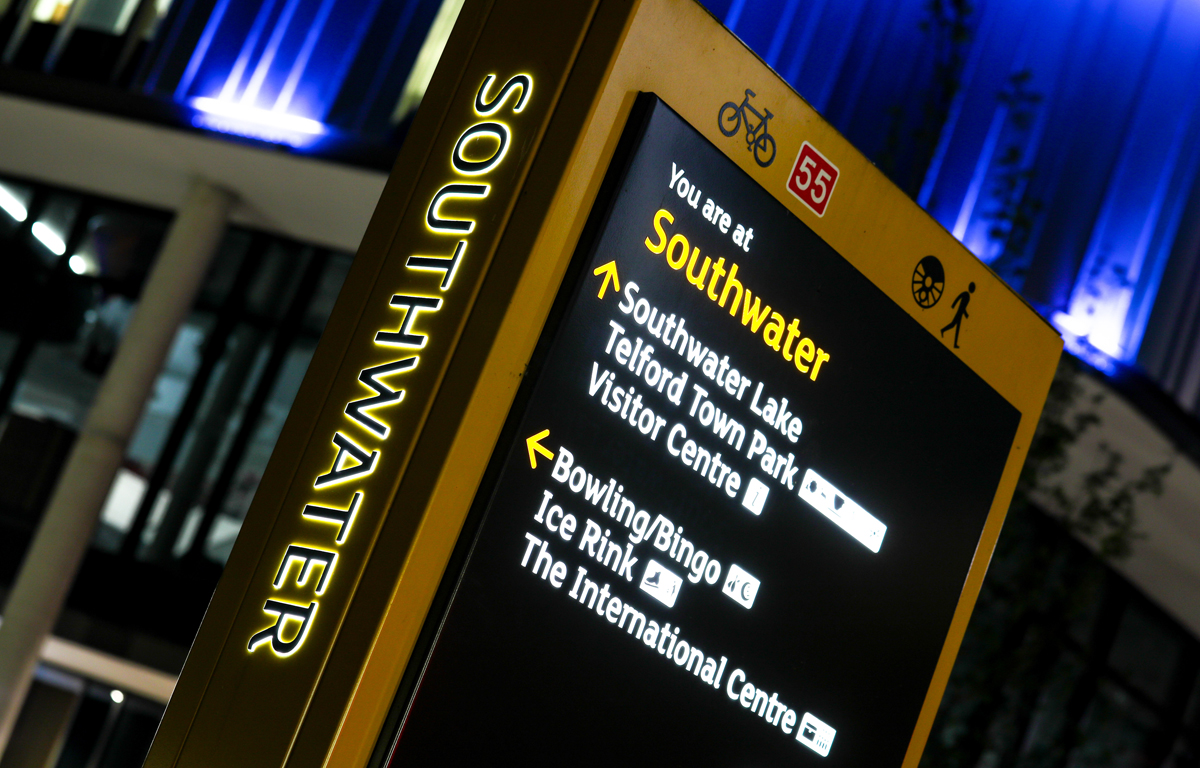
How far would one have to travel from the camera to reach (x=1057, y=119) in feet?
26.6

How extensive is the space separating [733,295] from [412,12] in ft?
22.2

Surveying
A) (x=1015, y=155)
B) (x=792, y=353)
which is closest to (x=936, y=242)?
(x=792, y=353)

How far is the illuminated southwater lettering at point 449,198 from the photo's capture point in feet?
8.83

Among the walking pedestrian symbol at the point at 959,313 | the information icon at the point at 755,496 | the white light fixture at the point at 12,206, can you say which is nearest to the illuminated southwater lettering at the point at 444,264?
the information icon at the point at 755,496

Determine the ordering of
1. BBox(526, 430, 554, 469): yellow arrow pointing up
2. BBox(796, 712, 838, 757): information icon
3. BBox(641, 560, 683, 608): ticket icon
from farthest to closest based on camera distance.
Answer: BBox(796, 712, 838, 757): information icon < BBox(641, 560, 683, 608): ticket icon < BBox(526, 430, 554, 469): yellow arrow pointing up

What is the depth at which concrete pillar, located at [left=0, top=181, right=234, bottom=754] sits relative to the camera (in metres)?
9.64

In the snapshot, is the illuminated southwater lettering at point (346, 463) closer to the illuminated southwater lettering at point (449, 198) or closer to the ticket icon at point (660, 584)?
the illuminated southwater lettering at point (449, 198)

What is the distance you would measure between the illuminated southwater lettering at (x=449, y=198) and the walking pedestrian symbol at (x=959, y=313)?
165 cm

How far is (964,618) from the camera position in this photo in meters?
3.64

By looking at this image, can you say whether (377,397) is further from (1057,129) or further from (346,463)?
(1057,129)

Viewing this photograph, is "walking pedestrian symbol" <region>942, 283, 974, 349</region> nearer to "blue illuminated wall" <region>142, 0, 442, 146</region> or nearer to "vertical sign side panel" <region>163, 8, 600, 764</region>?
"vertical sign side panel" <region>163, 8, 600, 764</region>

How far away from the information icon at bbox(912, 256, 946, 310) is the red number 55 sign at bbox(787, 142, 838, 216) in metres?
0.44

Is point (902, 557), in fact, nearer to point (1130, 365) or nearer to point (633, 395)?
point (633, 395)

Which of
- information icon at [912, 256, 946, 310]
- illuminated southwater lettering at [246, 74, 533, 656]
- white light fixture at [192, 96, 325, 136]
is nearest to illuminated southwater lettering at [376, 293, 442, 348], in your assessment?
illuminated southwater lettering at [246, 74, 533, 656]
